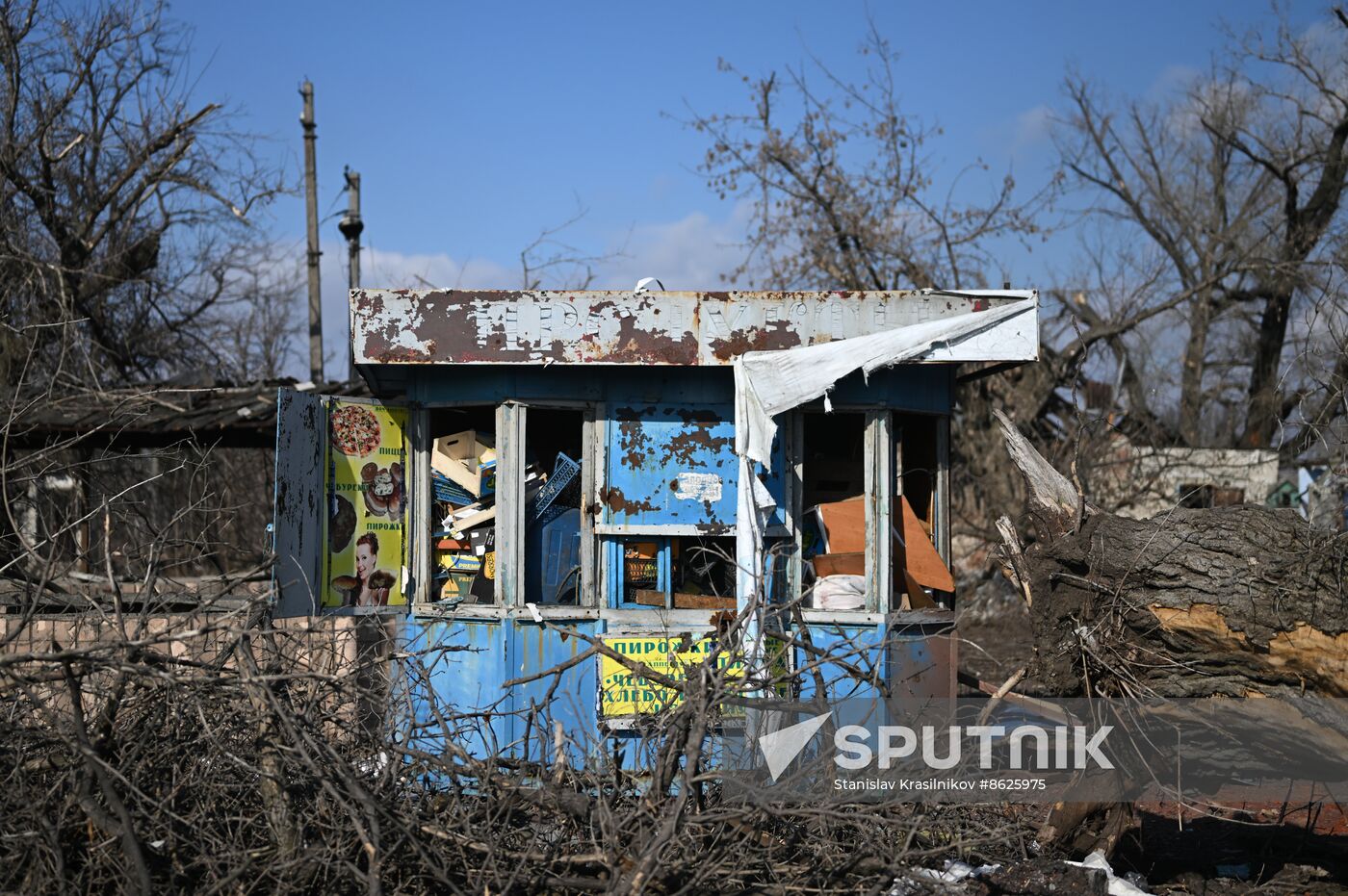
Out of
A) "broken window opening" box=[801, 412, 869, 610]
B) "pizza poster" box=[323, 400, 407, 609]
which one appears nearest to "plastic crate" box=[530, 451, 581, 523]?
"pizza poster" box=[323, 400, 407, 609]

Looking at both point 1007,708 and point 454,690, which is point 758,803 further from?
point 1007,708

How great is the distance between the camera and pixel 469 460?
7680 mm

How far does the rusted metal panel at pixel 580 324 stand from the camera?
687cm

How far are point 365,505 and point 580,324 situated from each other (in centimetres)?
196

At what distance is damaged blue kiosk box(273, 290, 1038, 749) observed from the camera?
22.4 feet

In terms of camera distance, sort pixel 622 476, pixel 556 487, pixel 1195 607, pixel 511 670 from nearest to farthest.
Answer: pixel 1195 607, pixel 511 670, pixel 622 476, pixel 556 487

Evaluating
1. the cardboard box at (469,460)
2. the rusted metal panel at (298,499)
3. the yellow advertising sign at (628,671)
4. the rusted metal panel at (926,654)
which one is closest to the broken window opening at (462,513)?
the cardboard box at (469,460)

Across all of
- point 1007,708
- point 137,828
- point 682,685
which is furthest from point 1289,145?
point 137,828

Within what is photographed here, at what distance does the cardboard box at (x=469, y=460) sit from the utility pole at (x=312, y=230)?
12.0 m

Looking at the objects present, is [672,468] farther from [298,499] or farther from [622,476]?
[298,499]

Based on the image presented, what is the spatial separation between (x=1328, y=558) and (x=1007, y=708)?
162 inches

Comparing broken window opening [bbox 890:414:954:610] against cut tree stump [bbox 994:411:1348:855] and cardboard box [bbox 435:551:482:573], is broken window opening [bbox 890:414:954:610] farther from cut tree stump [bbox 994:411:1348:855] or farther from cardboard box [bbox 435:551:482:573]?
cardboard box [bbox 435:551:482:573]

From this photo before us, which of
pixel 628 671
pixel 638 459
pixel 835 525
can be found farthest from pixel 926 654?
pixel 638 459

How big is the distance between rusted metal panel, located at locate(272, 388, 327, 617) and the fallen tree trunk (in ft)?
13.5
